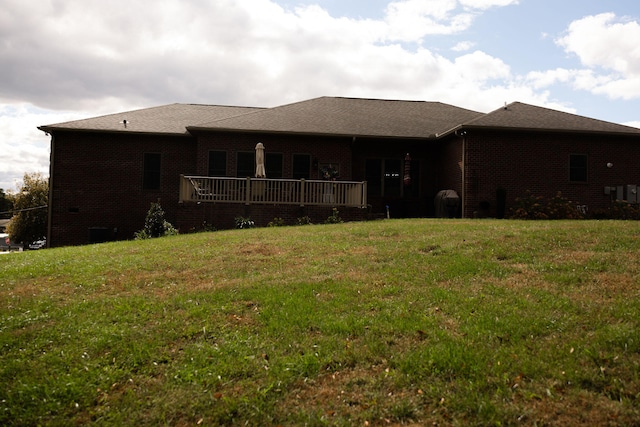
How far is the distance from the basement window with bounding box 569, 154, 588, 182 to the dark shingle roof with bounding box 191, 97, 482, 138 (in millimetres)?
4788

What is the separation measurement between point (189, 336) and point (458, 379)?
283cm

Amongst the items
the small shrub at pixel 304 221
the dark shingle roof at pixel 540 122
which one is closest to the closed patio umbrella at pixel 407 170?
the dark shingle roof at pixel 540 122

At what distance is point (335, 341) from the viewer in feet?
16.3

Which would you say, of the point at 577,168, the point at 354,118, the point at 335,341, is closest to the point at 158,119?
the point at 354,118

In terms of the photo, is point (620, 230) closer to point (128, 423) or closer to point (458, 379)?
point (458, 379)

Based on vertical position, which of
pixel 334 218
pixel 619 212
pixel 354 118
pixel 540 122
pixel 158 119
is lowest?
pixel 334 218

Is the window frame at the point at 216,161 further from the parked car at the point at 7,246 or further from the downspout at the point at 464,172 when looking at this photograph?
the parked car at the point at 7,246

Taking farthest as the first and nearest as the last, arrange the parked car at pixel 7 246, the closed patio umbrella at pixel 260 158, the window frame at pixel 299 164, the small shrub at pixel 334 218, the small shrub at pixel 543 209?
1. the parked car at pixel 7 246
2. the window frame at pixel 299 164
3. the closed patio umbrella at pixel 260 158
4. the small shrub at pixel 543 209
5. the small shrub at pixel 334 218

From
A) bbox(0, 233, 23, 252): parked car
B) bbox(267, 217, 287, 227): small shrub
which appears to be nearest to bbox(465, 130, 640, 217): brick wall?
bbox(267, 217, 287, 227): small shrub

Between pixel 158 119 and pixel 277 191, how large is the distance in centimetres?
769

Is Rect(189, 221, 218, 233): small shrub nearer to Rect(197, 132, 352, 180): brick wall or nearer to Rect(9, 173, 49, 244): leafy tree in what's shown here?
Rect(197, 132, 352, 180): brick wall

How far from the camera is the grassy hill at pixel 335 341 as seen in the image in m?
3.89

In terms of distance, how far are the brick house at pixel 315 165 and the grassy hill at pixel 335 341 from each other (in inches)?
328

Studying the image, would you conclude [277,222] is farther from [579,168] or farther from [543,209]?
[579,168]
